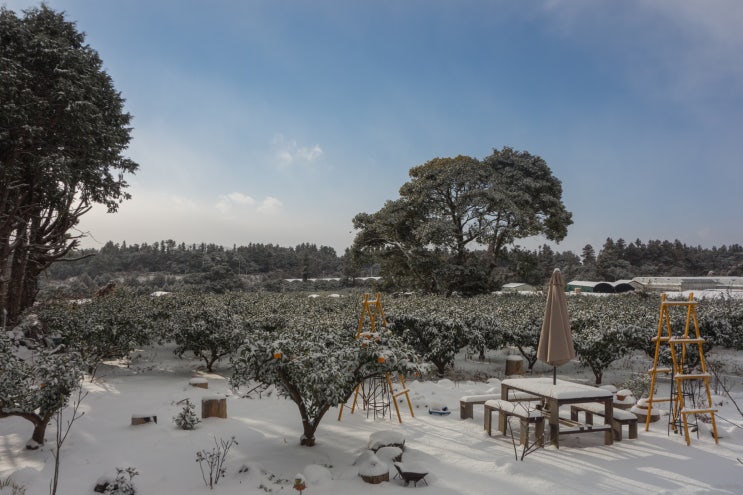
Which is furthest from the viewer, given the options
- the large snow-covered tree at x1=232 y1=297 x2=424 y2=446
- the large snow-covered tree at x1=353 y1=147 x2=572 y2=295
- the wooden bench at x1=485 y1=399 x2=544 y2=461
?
the large snow-covered tree at x1=353 y1=147 x2=572 y2=295

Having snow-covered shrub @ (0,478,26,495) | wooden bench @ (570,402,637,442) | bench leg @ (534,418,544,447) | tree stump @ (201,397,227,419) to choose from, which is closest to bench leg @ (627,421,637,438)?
wooden bench @ (570,402,637,442)

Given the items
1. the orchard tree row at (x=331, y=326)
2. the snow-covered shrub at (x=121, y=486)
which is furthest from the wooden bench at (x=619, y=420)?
the snow-covered shrub at (x=121, y=486)

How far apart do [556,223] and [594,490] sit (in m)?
20.2

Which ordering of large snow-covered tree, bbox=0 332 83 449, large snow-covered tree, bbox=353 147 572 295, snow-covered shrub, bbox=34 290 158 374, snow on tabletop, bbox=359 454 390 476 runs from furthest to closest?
large snow-covered tree, bbox=353 147 572 295 → snow-covered shrub, bbox=34 290 158 374 → large snow-covered tree, bbox=0 332 83 449 → snow on tabletop, bbox=359 454 390 476

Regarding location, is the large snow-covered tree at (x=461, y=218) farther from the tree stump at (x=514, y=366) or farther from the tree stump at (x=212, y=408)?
the tree stump at (x=212, y=408)

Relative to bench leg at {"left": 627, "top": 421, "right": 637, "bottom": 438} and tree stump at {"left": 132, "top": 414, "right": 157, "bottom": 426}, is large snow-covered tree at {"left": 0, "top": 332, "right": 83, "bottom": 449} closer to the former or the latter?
A: tree stump at {"left": 132, "top": 414, "right": 157, "bottom": 426}

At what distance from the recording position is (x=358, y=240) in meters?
23.4

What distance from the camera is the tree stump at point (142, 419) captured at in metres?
6.53

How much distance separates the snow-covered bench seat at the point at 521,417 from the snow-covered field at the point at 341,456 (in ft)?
0.57

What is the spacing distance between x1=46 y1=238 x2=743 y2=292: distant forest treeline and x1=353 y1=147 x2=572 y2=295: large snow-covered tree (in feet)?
32.1

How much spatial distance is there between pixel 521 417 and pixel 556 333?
4.21 feet

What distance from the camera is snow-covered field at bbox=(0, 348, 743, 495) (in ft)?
15.5

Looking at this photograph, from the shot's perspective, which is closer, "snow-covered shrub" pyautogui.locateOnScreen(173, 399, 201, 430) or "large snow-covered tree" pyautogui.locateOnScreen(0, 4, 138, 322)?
"snow-covered shrub" pyautogui.locateOnScreen(173, 399, 201, 430)

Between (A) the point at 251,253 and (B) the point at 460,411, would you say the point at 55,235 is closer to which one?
(B) the point at 460,411
